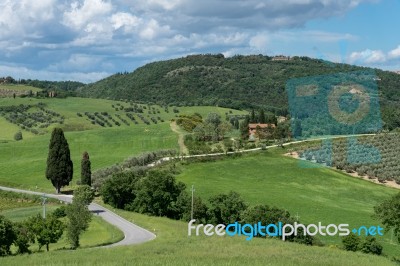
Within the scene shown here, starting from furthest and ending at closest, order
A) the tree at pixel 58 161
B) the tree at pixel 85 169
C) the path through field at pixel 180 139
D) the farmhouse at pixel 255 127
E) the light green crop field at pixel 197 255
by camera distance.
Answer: the farmhouse at pixel 255 127
the path through field at pixel 180 139
the tree at pixel 85 169
the tree at pixel 58 161
the light green crop field at pixel 197 255

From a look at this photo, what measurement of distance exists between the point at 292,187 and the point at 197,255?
52.6 m

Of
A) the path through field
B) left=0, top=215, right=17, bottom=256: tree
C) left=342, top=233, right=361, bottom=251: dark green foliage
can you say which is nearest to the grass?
left=0, top=215, right=17, bottom=256: tree

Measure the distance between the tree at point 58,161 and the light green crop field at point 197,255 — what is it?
33.9 meters

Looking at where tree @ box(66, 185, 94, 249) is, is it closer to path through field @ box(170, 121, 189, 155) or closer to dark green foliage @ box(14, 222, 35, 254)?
dark green foliage @ box(14, 222, 35, 254)

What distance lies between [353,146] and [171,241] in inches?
2009

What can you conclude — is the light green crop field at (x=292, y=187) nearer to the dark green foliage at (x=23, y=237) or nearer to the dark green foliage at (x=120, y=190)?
the dark green foliage at (x=120, y=190)

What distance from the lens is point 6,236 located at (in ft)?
133

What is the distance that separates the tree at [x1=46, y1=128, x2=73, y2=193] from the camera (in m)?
77.0

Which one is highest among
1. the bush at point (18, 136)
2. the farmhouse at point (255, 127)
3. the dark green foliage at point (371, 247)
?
the farmhouse at point (255, 127)

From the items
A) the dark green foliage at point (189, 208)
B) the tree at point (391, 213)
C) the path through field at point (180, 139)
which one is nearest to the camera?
the tree at point (391, 213)

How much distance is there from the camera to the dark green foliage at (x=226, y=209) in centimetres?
5644

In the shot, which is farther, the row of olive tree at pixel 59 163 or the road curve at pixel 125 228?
the row of olive tree at pixel 59 163

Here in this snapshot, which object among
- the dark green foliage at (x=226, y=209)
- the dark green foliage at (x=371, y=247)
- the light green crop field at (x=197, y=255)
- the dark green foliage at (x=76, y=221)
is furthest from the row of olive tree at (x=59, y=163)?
the dark green foliage at (x=371, y=247)

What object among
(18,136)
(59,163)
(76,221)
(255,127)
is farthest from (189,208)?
(18,136)
